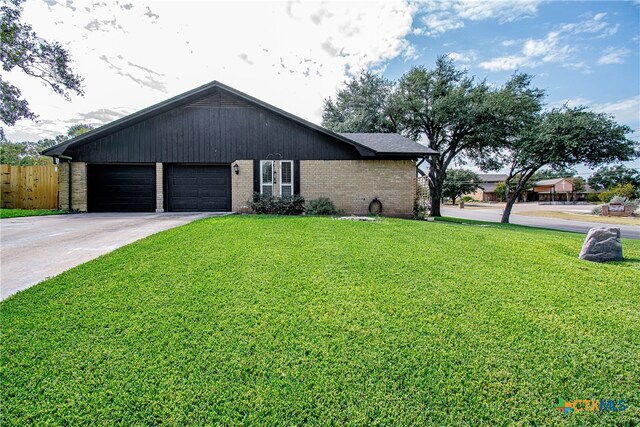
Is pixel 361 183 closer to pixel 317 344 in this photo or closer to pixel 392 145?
pixel 392 145

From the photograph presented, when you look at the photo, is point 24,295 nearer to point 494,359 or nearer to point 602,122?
point 494,359

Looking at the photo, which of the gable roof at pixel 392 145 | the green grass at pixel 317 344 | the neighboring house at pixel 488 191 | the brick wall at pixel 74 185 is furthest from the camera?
the neighboring house at pixel 488 191

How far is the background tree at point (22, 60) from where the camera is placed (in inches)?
500

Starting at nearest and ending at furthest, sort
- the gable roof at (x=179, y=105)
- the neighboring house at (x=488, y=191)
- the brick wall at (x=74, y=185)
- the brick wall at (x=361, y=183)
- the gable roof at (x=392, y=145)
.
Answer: the gable roof at (x=179, y=105) < the brick wall at (x=74, y=185) < the gable roof at (x=392, y=145) < the brick wall at (x=361, y=183) < the neighboring house at (x=488, y=191)

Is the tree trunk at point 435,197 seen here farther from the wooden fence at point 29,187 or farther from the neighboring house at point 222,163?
the wooden fence at point 29,187

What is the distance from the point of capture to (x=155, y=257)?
15.7ft

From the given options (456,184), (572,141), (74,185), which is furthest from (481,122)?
(456,184)

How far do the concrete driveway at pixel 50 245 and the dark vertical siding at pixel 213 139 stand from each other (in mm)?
4492

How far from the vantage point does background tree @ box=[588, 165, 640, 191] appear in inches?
1902

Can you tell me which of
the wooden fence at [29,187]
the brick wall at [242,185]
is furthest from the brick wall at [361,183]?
the wooden fence at [29,187]

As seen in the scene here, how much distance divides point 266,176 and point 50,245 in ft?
25.3

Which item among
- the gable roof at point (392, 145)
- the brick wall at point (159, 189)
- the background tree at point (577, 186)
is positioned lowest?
the brick wall at point (159, 189)

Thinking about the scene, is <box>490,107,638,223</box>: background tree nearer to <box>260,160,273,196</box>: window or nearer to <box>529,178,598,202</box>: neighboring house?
<box>260,160,273,196</box>: window

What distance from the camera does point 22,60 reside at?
13445 millimetres
